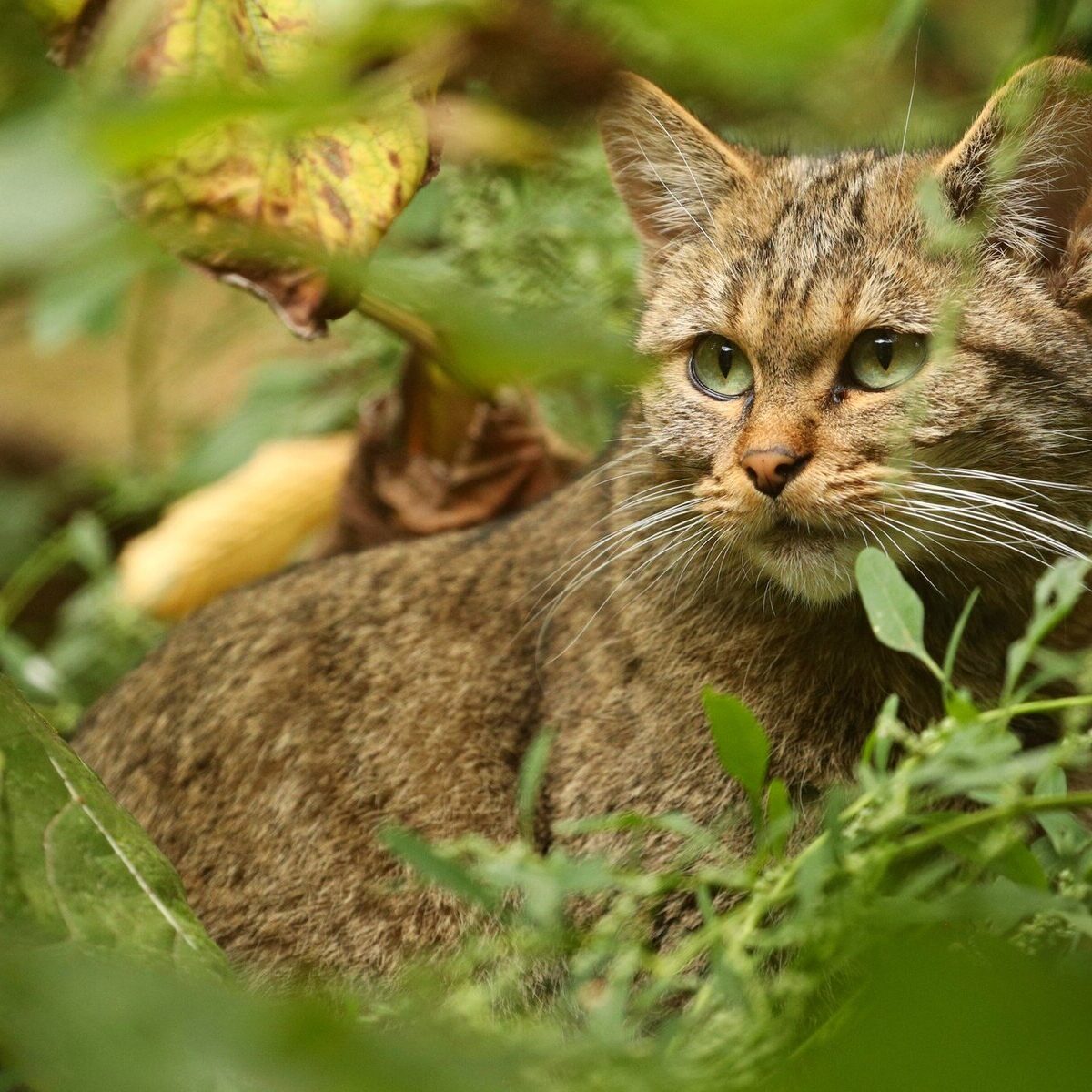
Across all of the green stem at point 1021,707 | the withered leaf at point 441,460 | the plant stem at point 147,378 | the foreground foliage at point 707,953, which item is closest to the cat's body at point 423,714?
the foreground foliage at point 707,953

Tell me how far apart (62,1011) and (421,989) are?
27.7 inches

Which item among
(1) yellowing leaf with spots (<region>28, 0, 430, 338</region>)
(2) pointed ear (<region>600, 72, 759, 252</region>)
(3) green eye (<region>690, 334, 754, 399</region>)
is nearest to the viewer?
(1) yellowing leaf with spots (<region>28, 0, 430, 338</region>)

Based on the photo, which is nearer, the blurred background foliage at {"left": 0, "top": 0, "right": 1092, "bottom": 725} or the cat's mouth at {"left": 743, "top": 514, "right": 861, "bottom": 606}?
the blurred background foliage at {"left": 0, "top": 0, "right": 1092, "bottom": 725}

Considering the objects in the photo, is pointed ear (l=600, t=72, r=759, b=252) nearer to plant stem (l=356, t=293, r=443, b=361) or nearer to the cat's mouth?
plant stem (l=356, t=293, r=443, b=361)

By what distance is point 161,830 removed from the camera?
2582 millimetres

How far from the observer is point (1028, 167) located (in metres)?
2.26

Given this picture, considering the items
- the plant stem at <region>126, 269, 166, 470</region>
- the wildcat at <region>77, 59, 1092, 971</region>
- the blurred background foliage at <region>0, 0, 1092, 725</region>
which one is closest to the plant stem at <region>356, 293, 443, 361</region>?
the blurred background foliage at <region>0, 0, 1092, 725</region>

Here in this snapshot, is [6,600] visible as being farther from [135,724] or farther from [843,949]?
[843,949]

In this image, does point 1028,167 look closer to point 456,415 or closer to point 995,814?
point 995,814

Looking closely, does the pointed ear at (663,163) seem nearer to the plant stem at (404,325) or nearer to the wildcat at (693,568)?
the wildcat at (693,568)

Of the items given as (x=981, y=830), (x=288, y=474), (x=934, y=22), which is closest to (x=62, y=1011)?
(x=981, y=830)

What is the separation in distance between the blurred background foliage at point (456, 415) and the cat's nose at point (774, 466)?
0.51 meters

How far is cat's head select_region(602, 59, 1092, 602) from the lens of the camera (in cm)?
210

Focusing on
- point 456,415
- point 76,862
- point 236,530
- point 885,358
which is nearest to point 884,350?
point 885,358
